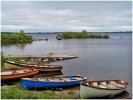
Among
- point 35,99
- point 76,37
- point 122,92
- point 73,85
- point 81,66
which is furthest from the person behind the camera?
point 76,37

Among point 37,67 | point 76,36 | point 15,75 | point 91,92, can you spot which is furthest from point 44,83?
point 76,36

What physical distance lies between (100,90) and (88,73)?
1172 cm

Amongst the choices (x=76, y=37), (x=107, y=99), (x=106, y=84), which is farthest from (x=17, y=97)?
(x=76, y=37)

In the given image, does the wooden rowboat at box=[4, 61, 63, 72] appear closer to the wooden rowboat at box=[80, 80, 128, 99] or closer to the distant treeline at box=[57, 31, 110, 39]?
the wooden rowboat at box=[80, 80, 128, 99]

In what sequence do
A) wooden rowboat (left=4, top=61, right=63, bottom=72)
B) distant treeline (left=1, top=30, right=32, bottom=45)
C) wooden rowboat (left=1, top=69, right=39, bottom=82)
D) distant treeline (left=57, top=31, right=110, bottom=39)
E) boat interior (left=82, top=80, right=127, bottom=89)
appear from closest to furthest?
boat interior (left=82, top=80, right=127, bottom=89)
wooden rowboat (left=1, top=69, right=39, bottom=82)
wooden rowboat (left=4, top=61, right=63, bottom=72)
distant treeline (left=1, top=30, right=32, bottom=45)
distant treeline (left=57, top=31, right=110, bottom=39)

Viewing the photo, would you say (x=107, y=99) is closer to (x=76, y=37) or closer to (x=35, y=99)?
(x=35, y=99)

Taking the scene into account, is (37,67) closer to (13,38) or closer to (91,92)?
(91,92)

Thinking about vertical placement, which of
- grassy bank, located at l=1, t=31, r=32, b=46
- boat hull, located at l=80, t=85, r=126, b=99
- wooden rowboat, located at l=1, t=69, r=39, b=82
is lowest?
boat hull, located at l=80, t=85, r=126, b=99

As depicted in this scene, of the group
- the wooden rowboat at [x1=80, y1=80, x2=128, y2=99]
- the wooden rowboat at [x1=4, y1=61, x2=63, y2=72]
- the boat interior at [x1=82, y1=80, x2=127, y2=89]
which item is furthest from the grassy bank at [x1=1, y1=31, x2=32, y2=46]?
the wooden rowboat at [x1=80, y1=80, x2=128, y2=99]

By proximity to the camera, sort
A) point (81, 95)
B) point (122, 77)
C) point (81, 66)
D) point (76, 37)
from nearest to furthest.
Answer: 1. point (81, 95)
2. point (122, 77)
3. point (81, 66)
4. point (76, 37)

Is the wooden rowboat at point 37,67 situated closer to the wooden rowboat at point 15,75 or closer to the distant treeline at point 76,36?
the wooden rowboat at point 15,75

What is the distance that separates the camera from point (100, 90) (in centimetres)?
2019

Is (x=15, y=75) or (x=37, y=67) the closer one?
(x=15, y=75)

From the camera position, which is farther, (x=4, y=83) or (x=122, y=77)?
(x=122, y=77)
